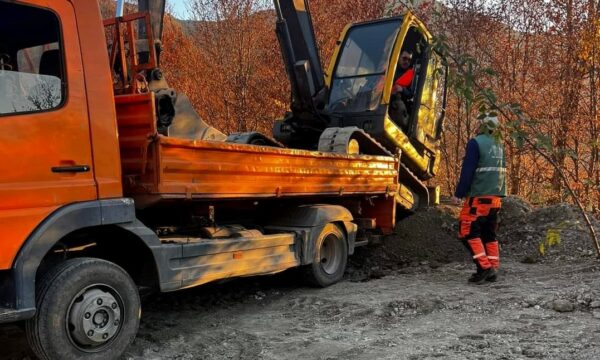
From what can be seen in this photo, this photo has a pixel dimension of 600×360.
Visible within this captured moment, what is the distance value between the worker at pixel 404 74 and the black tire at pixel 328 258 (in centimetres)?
260

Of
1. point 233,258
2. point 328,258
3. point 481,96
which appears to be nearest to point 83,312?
point 233,258

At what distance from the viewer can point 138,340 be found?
14.7 ft

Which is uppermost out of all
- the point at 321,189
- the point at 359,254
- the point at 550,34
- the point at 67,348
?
the point at 550,34

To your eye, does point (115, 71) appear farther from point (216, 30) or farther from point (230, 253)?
point (216, 30)

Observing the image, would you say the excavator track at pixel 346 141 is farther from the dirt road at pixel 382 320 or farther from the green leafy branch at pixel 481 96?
the dirt road at pixel 382 320

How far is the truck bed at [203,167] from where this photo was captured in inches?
169

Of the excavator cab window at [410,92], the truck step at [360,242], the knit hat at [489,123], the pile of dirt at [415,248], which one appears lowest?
the pile of dirt at [415,248]

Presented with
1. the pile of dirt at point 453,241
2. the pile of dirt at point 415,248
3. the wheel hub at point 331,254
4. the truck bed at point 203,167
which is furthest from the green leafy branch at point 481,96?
the pile of dirt at point 415,248

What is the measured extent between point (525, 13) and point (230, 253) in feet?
37.5

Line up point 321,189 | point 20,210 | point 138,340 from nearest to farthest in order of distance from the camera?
point 20,210, point 138,340, point 321,189

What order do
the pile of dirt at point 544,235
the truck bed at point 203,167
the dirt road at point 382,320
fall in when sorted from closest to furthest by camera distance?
1. the dirt road at point 382,320
2. the truck bed at point 203,167
3. the pile of dirt at point 544,235

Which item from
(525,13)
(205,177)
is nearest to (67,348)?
(205,177)

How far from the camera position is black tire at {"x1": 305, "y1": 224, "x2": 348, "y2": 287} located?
6285 millimetres

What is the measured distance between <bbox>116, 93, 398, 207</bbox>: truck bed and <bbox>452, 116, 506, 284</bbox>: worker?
1591 millimetres
